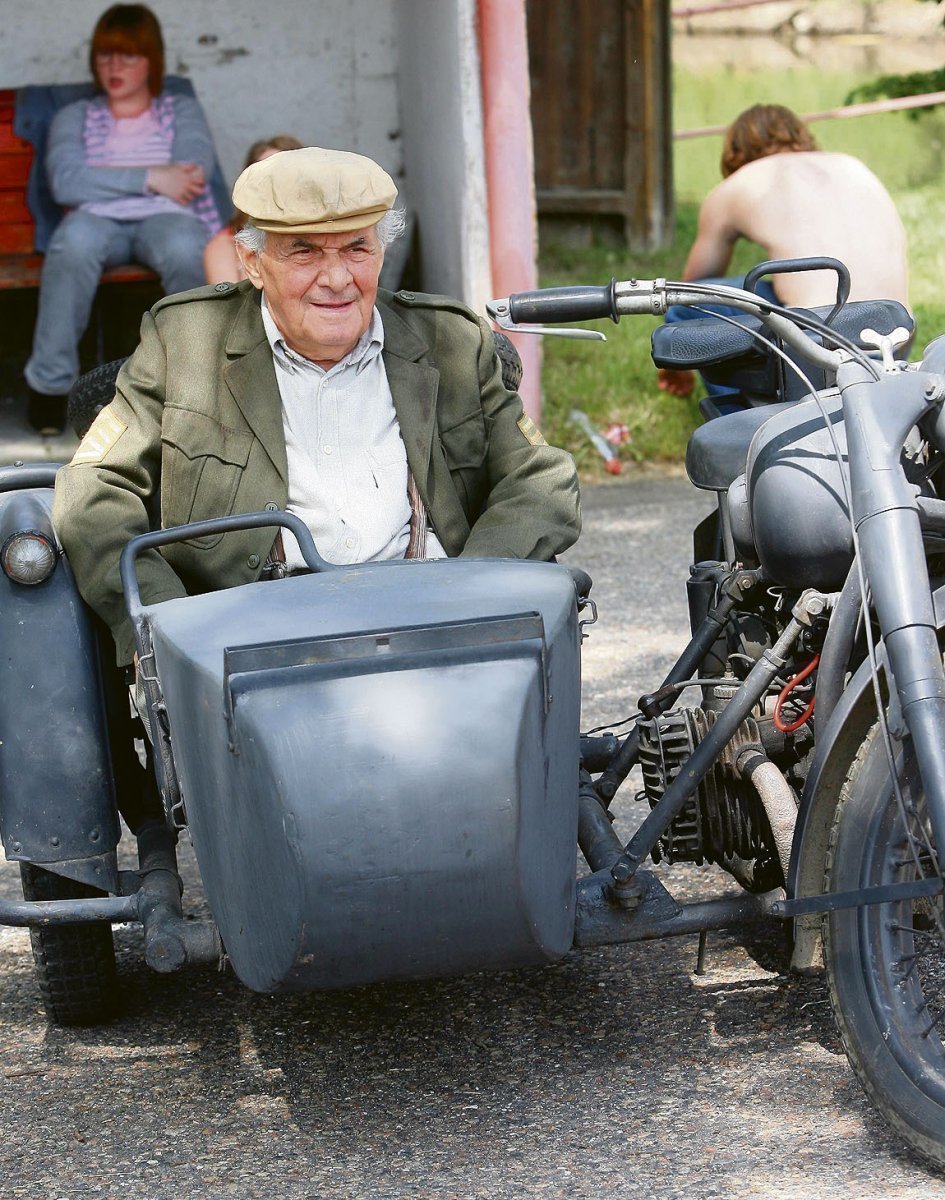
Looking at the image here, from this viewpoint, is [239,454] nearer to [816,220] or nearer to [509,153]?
[816,220]

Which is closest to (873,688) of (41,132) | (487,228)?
(487,228)

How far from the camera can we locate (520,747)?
83.0 inches

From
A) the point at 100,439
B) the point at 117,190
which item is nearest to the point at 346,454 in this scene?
the point at 100,439

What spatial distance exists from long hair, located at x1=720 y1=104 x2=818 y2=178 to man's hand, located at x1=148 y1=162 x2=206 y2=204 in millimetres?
2322

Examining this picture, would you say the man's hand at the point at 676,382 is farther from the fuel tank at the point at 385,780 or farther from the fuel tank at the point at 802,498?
the fuel tank at the point at 385,780

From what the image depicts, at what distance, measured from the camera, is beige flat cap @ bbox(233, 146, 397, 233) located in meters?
2.75

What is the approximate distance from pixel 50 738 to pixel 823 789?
3.77ft

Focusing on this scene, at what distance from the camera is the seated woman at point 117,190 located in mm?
6996

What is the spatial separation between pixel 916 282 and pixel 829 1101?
772 centimetres

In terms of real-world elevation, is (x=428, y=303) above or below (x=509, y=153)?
below

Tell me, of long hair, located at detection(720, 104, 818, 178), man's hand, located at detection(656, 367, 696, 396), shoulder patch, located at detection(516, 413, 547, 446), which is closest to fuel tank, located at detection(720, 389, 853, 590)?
shoulder patch, located at detection(516, 413, 547, 446)

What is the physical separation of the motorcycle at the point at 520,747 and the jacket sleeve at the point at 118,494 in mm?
52

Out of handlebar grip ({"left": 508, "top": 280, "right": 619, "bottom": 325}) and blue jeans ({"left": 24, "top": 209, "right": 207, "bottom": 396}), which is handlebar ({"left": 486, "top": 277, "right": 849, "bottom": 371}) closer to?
handlebar grip ({"left": 508, "top": 280, "right": 619, "bottom": 325})

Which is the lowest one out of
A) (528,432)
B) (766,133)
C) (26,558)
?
(26,558)
